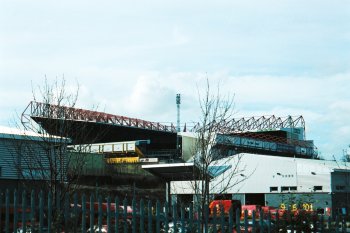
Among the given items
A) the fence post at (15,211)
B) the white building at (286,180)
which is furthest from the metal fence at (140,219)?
the white building at (286,180)

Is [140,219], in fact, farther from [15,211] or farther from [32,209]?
[15,211]

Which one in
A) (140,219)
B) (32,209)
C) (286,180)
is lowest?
(140,219)

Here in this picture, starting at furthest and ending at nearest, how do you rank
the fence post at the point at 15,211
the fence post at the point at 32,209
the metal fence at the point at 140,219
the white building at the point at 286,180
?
the white building at the point at 286,180
the fence post at the point at 15,211
the fence post at the point at 32,209
the metal fence at the point at 140,219

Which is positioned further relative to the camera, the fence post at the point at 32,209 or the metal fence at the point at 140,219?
the fence post at the point at 32,209

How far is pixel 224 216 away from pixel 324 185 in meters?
51.2

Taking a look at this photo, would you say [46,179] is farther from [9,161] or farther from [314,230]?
[9,161]

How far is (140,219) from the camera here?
8.77 m

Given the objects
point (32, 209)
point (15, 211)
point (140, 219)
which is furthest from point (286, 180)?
point (140, 219)

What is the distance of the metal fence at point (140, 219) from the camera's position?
7.94 m

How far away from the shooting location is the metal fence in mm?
7941

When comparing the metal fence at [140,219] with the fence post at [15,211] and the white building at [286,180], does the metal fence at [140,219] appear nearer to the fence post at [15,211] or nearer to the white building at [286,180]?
the fence post at [15,211]

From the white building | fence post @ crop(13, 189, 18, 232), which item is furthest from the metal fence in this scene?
the white building

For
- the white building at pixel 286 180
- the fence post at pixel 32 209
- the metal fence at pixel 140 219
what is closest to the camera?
the metal fence at pixel 140 219

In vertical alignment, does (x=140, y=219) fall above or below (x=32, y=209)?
below
